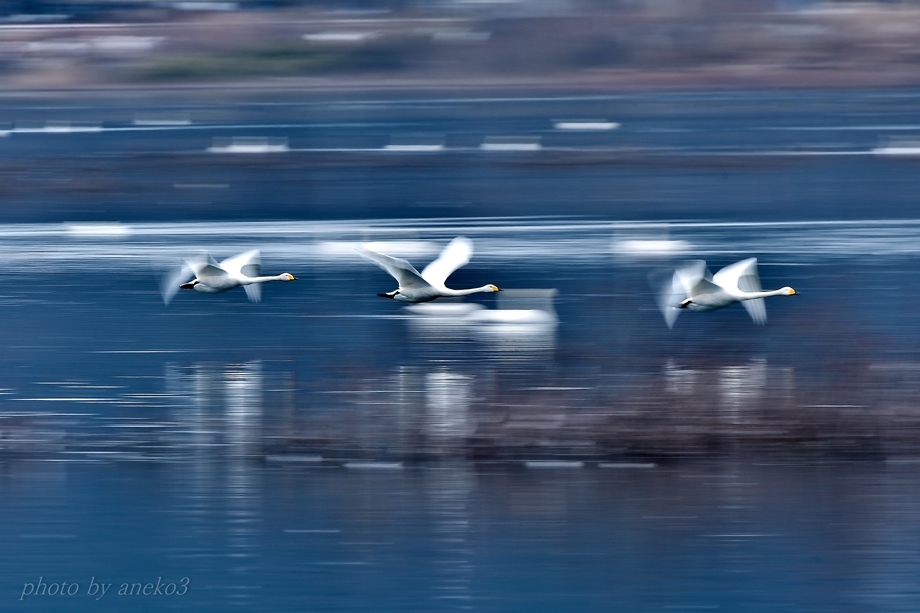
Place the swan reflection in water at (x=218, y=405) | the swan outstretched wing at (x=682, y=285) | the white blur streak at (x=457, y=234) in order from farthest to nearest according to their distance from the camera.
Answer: the white blur streak at (x=457, y=234)
the swan outstretched wing at (x=682, y=285)
the swan reflection in water at (x=218, y=405)

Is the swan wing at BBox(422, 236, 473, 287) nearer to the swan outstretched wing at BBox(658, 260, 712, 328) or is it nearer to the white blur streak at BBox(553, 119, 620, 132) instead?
the swan outstretched wing at BBox(658, 260, 712, 328)

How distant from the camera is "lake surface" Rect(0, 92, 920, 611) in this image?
24.5 ft

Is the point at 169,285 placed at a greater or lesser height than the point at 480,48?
lesser

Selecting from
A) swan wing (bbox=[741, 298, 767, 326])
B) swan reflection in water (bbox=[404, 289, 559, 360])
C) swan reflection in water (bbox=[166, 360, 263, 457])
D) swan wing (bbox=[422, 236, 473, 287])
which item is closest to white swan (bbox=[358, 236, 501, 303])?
swan wing (bbox=[422, 236, 473, 287])

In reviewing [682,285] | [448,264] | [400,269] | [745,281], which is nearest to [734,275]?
[682,285]

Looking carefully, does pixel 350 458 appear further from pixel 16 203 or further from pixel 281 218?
pixel 16 203

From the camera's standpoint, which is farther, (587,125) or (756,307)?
(587,125)

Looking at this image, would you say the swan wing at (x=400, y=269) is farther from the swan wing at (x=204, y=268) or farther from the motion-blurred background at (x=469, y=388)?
the swan wing at (x=204, y=268)

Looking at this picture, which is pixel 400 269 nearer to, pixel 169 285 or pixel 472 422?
pixel 472 422

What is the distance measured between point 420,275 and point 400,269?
0.44 ft

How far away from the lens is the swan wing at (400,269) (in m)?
9.60

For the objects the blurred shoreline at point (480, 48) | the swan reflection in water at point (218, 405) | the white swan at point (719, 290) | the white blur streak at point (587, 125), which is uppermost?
the blurred shoreline at point (480, 48)

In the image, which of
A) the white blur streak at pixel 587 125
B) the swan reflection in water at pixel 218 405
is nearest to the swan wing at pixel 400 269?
the swan reflection in water at pixel 218 405

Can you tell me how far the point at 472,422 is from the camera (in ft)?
30.1
